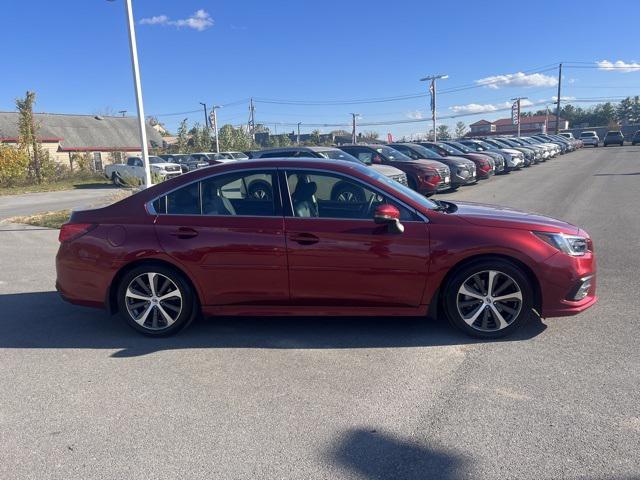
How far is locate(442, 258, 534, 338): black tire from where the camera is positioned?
432cm

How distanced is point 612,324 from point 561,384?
1.46 meters

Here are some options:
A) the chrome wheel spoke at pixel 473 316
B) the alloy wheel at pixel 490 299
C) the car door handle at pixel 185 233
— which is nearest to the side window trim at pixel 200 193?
the car door handle at pixel 185 233

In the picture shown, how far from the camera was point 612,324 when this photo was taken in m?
4.67

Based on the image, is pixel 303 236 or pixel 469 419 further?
pixel 303 236

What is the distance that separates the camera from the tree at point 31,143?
96.9 feet

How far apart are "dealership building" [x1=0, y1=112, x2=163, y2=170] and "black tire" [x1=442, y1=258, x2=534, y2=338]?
46031mm

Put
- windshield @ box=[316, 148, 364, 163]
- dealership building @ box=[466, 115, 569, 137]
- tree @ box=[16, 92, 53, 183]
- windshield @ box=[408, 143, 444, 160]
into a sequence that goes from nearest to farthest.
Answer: windshield @ box=[316, 148, 364, 163]
windshield @ box=[408, 143, 444, 160]
tree @ box=[16, 92, 53, 183]
dealership building @ box=[466, 115, 569, 137]

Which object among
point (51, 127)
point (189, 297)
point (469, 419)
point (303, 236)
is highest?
point (51, 127)

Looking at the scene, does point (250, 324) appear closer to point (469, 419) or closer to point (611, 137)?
point (469, 419)

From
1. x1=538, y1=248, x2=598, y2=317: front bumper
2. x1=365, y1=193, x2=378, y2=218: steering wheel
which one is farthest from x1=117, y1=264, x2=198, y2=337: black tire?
x1=538, y1=248, x2=598, y2=317: front bumper

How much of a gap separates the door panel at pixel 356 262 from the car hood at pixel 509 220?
1.58 ft

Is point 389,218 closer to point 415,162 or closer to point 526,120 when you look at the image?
point 415,162

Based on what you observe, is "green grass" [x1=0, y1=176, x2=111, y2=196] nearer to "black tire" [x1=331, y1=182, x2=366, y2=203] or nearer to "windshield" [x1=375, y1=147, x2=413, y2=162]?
"windshield" [x1=375, y1=147, x2=413, y2=162]

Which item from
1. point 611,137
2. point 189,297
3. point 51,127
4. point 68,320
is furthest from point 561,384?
point 611,137
